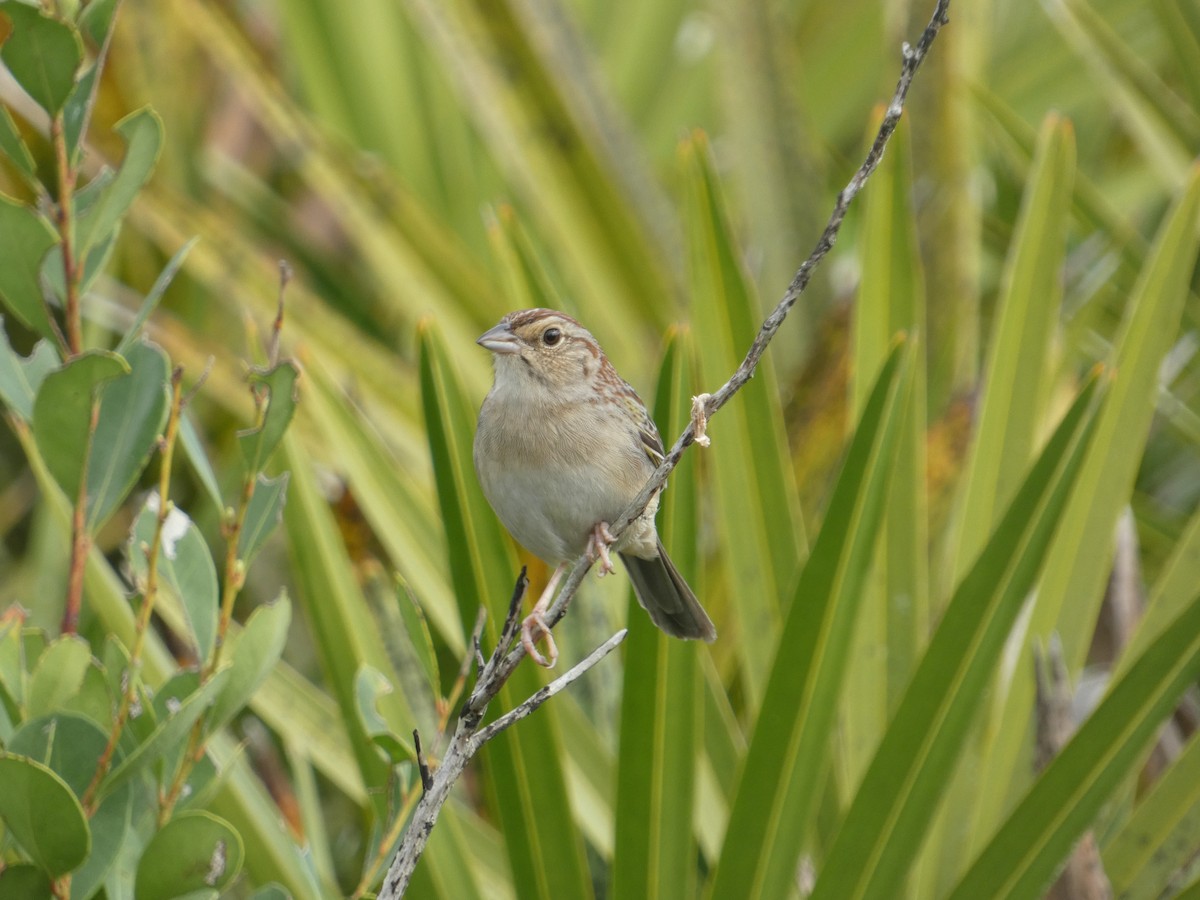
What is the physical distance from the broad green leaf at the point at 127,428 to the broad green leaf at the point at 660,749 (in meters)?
0.76

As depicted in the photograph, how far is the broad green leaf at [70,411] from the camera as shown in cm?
190

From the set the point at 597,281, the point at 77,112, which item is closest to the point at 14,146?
the point at 77,112

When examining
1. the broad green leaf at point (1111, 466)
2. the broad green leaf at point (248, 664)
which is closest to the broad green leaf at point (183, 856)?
the broad green leaf at point (248, 664)

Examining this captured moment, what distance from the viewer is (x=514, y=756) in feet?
7.69

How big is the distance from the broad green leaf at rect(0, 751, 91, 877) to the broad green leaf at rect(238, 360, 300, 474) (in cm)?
50

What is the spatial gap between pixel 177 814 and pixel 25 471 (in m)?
2.82

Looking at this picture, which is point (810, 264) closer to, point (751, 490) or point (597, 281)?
point (751, 490)

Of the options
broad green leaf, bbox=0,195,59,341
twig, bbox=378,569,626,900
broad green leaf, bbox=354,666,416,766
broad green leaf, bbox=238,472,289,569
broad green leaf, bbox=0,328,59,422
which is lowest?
broad green leaf, bbox=354,666,416,766

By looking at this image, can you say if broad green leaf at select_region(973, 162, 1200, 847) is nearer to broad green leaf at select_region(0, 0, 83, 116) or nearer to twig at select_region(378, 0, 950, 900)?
twig at select_region(378, 0, 950, 900)

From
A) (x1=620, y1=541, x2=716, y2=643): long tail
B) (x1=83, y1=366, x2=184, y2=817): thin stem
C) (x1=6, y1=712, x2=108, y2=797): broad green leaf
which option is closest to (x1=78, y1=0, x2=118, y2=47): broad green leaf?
(x1=83, y1=366, x2=184, y2=817): thin stem

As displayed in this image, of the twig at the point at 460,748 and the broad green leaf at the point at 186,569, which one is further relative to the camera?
the broad green leaf at the point at 186,569

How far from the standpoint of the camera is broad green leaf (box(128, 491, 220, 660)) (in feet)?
6.67

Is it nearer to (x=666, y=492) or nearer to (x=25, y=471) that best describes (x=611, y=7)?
(x=25, y=471)

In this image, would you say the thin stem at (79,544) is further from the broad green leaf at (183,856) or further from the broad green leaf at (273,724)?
the broad green leaf at (183,856)
